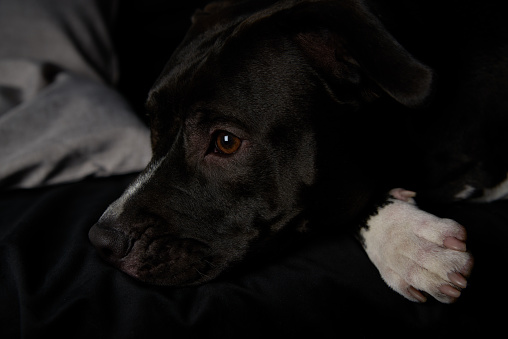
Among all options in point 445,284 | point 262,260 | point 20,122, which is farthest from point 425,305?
point 20,122

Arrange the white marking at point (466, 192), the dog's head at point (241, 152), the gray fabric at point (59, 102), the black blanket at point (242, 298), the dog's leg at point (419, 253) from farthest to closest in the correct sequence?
1. the gray fabric at point (59, 102)
2. the white marking at point (466, 192)
3. the dog's head at point (241, 152)
4. the dog's leg at point (419, 253)
5. the black blanket at point (242, 298)

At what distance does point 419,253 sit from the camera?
1.55 metres

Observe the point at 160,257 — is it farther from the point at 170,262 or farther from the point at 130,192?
the point at 130,192

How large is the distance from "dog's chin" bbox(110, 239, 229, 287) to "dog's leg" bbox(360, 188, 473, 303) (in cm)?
53

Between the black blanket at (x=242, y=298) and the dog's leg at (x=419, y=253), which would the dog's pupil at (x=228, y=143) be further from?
the dog's leg at (x=419, y=253)

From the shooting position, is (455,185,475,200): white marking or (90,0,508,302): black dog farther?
(455,185,475,200): white marking

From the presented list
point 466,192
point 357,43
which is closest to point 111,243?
point 357,43

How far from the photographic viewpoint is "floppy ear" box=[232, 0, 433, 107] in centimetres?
135

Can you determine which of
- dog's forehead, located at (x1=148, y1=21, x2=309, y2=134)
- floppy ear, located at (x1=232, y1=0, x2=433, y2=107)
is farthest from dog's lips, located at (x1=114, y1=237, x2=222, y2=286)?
floppy ear, located at (x1=232, y1=0, x2=433, y2=107)

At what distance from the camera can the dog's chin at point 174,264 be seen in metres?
1.56

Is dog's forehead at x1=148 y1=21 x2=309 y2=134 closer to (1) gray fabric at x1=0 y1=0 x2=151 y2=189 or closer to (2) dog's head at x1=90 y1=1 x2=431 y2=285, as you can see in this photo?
(2) dog's head at x1=90 y1=1 x2=431 y2=285

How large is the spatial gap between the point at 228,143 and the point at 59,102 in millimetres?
1169

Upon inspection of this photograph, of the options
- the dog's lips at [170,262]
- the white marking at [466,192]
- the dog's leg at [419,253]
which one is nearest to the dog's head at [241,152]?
the dog's lips at [170,262]

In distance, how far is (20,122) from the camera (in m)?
2.24
